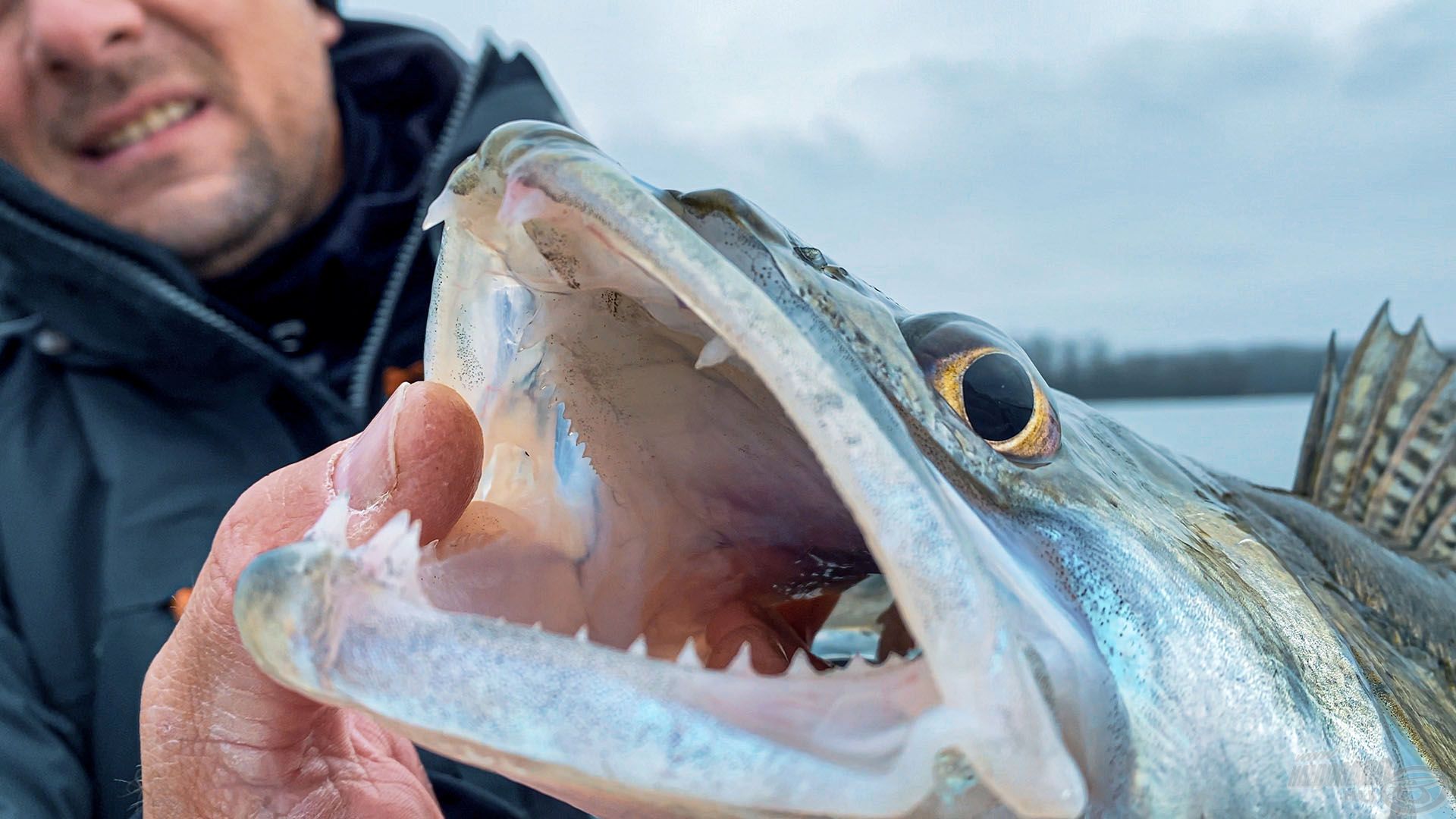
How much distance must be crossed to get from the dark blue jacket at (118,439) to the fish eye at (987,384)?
122cm

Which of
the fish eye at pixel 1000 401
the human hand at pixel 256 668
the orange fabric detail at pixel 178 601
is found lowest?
the orange fabric detail at pixel 178 601

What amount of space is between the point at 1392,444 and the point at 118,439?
2.59 meters

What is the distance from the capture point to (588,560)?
783 mm

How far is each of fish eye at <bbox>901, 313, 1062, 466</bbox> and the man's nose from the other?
226cm

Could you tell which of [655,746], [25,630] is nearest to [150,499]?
[25,630]

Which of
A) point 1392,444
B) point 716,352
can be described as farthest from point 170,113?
point 1392,444

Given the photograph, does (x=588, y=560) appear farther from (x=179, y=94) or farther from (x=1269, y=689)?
(x=179, y=94)

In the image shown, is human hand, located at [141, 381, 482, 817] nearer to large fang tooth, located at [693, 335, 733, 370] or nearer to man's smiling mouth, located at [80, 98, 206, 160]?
large fang tooth, located at [693, 335, 733, 370]

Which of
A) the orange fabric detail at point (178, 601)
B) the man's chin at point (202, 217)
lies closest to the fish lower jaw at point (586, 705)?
the orange fabric detail at point (178, 601)

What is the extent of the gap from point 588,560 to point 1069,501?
40cm

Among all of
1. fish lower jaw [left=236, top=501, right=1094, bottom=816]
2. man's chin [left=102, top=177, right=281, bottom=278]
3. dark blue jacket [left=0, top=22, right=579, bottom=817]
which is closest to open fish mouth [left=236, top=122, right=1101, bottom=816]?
fish lower jaw [left=236, top=501, right=1094, bottom=816]

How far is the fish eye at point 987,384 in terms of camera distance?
0.69 meters

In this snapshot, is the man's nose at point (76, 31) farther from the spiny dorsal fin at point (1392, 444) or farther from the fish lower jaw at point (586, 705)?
the spiny dorsal fin at point (1392, 444)

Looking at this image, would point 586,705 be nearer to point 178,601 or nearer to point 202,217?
point 178,601
